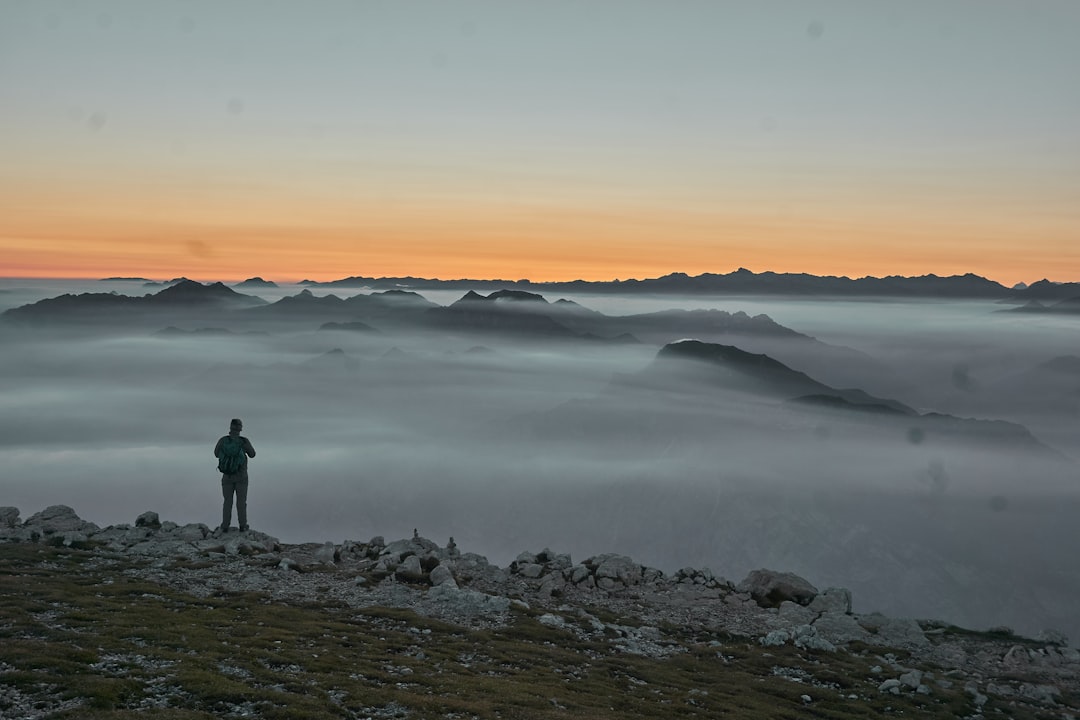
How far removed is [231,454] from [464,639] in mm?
21516

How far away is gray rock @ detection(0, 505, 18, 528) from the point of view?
52097 mm

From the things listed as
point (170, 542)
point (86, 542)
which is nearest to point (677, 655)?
point (170, 542)

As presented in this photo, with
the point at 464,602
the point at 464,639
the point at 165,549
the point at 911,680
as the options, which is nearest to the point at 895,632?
the point at 911,680

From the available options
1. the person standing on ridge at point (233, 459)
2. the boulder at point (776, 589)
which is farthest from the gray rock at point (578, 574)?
the person standing on ridge at point (233, 459)

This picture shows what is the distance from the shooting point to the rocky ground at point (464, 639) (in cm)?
2469

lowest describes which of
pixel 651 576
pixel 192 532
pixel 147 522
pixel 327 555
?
pixel 651 576

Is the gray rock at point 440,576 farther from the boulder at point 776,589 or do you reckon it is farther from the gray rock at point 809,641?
the boulder at point 776,589

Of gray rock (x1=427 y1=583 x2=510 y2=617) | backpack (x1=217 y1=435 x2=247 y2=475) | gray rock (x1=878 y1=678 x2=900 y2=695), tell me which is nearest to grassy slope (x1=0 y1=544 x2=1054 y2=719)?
gray rock (x1=878 y1=678 x2=900 y2=695)

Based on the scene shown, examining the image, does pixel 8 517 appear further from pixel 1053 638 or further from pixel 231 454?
pixel 1053 638

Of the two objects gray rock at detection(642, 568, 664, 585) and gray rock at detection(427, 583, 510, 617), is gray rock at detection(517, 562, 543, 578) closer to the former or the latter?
gray rock at detection(642, 568, 664, 585)

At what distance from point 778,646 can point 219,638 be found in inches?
1154

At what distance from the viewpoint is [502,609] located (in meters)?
41.8

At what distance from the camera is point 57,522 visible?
53688 millimetres

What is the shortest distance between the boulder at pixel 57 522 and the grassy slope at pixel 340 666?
884cm
